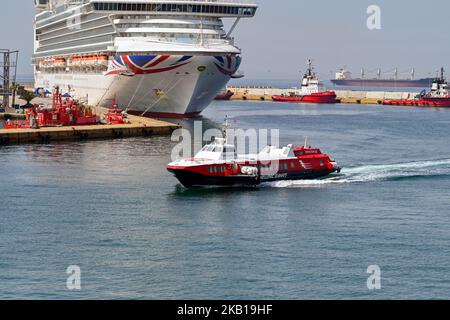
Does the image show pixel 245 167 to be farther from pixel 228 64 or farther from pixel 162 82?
pixel 228 64

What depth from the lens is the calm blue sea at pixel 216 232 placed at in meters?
39.4

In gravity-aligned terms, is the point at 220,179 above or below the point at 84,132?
below

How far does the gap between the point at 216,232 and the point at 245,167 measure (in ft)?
51.1

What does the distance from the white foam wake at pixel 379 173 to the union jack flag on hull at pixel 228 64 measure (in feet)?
136

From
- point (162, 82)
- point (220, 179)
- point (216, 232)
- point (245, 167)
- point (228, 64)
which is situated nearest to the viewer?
point (216, 232)

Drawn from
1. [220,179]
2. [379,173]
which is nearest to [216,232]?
[220,179]

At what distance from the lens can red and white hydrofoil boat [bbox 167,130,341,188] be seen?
6319 cm

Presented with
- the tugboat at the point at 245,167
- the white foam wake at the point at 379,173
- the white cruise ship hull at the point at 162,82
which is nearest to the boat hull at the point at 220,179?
the tugboat at the point at 245,167

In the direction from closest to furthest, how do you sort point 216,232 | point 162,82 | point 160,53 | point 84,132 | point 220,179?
point 216,232 < point 220,179 < point 84,132 < point 160,53 < point 162,82

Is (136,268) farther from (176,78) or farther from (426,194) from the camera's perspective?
(176,78)

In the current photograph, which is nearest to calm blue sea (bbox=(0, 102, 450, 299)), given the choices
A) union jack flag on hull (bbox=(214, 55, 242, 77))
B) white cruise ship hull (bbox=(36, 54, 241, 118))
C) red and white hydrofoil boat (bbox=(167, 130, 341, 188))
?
red and white hydrofoil boat (bbox=(167, 130, 341, 188))

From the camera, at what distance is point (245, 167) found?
64.7 meters
